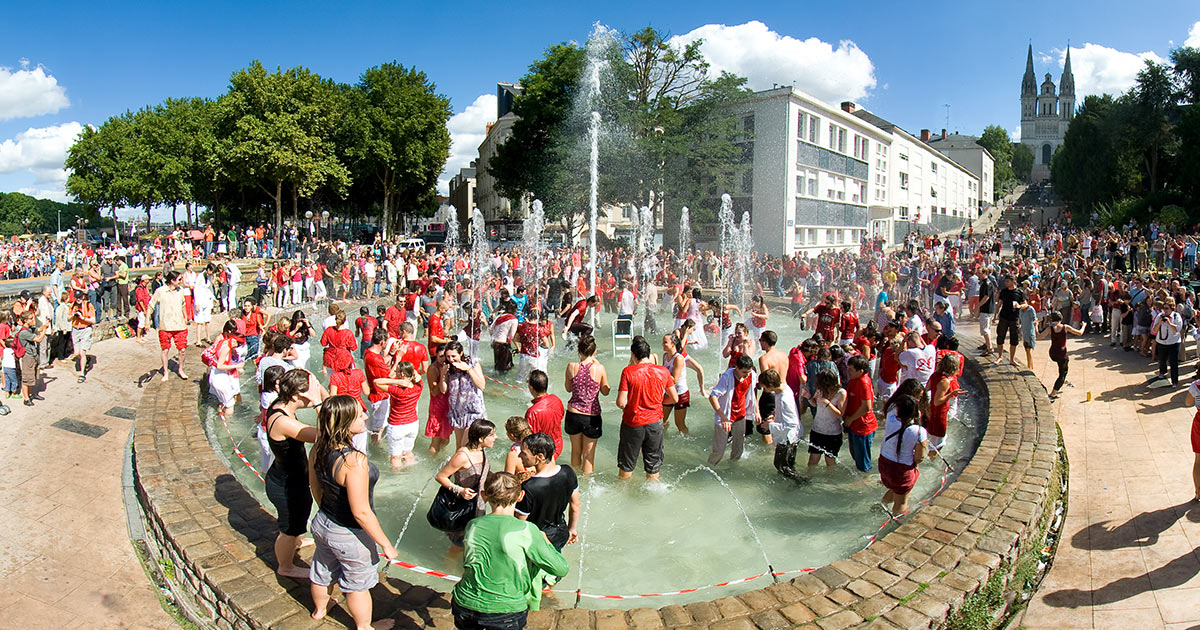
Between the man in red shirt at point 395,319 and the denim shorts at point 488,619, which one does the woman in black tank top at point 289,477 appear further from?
the man in red shirt at point 395,319

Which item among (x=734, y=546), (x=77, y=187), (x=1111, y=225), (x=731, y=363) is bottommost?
(x=734, y=546)

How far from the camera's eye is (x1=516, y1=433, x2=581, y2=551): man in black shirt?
437cm

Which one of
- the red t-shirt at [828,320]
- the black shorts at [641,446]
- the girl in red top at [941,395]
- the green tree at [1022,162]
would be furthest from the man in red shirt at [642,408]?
the green tree at [1022,162]

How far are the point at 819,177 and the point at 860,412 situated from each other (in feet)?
112

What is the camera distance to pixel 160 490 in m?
5.96

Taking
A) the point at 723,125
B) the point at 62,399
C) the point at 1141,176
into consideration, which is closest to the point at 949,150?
the point at 1141,176

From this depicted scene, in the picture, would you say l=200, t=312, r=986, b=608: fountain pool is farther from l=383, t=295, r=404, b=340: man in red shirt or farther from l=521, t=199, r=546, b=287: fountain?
l=521, t=199, r=546, b=287: fountain

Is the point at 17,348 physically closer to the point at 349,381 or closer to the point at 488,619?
A: the point at 349,381

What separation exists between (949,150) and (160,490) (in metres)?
95.1

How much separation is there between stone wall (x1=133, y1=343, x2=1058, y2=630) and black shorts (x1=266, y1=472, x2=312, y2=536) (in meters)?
0.34

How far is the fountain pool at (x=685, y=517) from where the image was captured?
216 inches

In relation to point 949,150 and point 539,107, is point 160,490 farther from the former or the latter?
point 949,150

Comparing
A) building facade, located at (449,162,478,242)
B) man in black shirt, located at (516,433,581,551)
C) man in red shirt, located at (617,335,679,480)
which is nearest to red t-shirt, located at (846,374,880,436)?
man in red shirt, located at (617,335,679,480)

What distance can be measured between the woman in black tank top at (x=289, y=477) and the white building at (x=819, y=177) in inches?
1277
